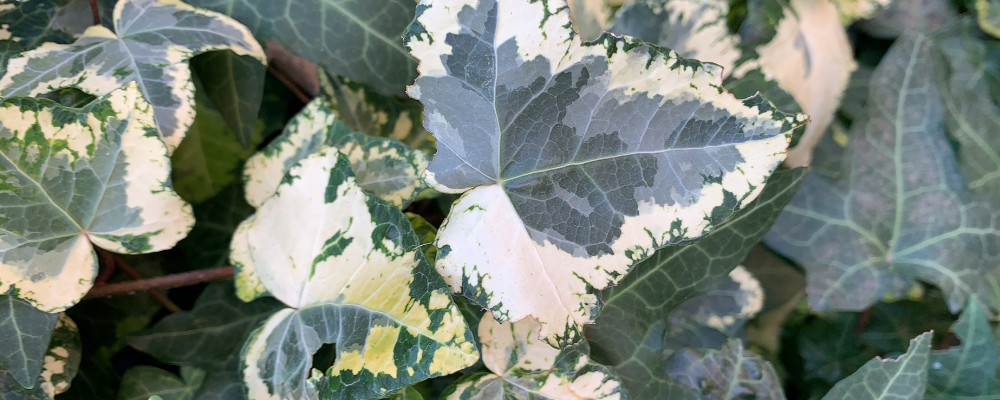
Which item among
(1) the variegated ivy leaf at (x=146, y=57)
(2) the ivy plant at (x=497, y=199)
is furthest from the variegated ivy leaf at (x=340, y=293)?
(1) the variegated ivy leaf at (x=146, y=57)

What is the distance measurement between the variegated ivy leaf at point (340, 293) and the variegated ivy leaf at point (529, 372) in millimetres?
79

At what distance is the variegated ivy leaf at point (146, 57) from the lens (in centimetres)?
56

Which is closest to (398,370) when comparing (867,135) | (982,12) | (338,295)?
(338,295)

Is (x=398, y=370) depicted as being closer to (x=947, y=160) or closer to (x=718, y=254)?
(x=718, y=254)

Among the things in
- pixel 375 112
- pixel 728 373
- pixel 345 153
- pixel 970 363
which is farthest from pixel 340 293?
pixel 970 363

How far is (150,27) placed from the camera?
586 millimetres

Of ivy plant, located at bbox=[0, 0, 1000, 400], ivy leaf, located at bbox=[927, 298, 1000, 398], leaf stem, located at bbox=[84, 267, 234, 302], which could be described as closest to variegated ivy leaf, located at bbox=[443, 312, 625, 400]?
ivy plant, located at bbox=[0, 0, 1000, 400]

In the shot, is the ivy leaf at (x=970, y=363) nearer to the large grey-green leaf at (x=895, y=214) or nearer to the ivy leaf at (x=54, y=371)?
the large grey-green leaf at (x=895, y=214)

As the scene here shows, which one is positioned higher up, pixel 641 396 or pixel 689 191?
pixel 689 191

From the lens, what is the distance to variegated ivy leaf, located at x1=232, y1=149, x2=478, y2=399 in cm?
48

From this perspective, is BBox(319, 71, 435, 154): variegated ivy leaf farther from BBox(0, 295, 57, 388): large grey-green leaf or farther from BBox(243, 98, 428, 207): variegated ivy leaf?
BBox(0, 295, 57, 388): large grey-green leaf

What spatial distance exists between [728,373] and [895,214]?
0.99ft

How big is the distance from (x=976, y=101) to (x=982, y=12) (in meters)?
0.15

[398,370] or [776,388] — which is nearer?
[398,370]
